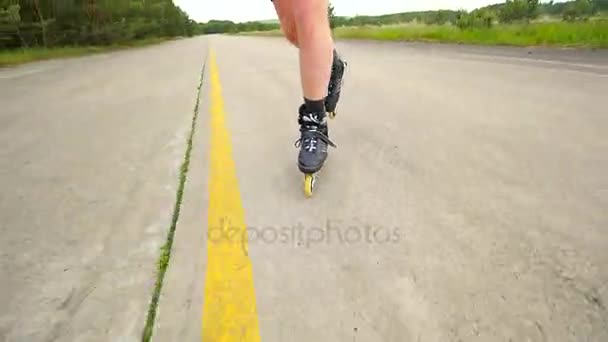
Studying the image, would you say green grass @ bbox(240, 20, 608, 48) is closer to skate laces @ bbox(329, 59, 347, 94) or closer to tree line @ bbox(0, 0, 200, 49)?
skate laces @ bbox(329, 59, 347, 94)

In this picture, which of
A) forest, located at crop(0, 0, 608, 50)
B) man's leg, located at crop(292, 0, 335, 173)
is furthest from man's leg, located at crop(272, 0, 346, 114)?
forest, located at crop(0, 0, 608, 50)

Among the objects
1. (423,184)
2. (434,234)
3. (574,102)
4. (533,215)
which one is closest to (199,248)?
(434,234)

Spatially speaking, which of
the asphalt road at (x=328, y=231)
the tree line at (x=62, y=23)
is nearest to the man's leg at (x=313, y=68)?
the asphalt road at (x=328, y=231)

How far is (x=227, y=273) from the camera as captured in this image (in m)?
1.22

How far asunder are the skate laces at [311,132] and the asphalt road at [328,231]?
0.17 meters

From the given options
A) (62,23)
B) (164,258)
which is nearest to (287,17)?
(164,258)

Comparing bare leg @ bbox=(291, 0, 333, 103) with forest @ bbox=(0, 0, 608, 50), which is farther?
forest @ bbox=(0, 0, 608, 50)

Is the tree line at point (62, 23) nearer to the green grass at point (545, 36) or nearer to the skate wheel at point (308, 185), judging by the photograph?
the green grass at point (545, 36)

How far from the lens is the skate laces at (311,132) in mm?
1975

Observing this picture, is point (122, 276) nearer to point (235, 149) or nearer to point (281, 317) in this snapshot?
point (281, 317)

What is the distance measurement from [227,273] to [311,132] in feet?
3.20

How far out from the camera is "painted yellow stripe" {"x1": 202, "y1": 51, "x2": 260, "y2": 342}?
100cm

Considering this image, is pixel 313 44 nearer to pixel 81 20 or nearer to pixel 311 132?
pixel 311 132

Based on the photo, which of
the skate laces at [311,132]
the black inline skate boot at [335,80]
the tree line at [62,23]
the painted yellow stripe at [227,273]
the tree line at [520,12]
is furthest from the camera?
the tree line at [62,23]
